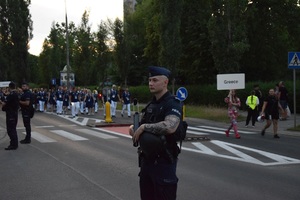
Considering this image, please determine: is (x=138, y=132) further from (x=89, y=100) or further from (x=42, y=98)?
(x=42, y=98)

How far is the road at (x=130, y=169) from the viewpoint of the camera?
668cm

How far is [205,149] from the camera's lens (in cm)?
1149

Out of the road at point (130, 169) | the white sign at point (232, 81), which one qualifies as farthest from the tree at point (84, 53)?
the road at point (130, 169)

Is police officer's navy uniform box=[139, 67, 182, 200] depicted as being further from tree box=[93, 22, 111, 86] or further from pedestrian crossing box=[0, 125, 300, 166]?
tree box=[93, 22, 111, 86]

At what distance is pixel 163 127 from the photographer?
3764mm

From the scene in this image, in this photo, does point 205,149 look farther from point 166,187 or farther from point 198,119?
point 198,119

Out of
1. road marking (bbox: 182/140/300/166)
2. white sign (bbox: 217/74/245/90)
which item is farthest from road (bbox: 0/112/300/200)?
white sign (bbox: 217/74/245/90)

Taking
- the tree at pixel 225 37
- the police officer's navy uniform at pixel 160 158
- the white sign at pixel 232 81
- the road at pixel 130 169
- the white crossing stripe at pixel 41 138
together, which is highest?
the tree at pixel 225 37

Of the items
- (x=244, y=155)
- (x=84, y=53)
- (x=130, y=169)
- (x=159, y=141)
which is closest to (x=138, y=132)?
(x=159, y=141)

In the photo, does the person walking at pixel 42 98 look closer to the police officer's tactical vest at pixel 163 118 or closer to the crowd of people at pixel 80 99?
the crowd of people at pixel 80 99

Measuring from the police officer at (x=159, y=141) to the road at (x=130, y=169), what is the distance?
2.48 metres

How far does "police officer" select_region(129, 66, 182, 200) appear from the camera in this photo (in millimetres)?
3777

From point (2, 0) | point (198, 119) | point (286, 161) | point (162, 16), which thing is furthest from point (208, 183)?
point (2, 0)

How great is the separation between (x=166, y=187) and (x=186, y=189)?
10.1ft
